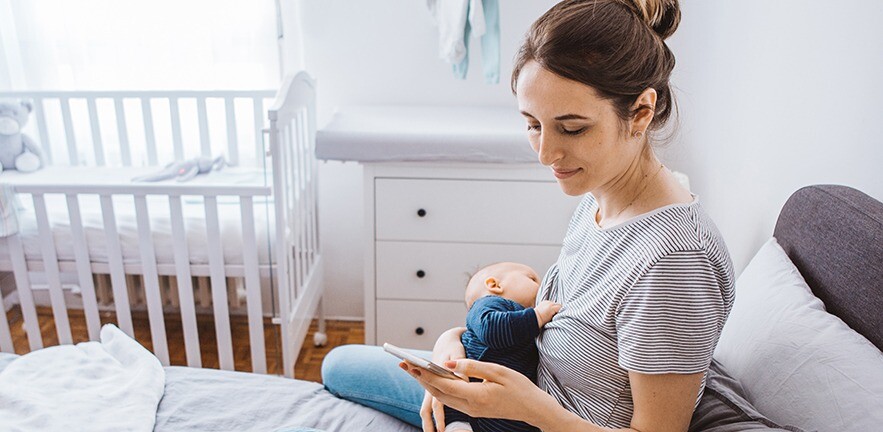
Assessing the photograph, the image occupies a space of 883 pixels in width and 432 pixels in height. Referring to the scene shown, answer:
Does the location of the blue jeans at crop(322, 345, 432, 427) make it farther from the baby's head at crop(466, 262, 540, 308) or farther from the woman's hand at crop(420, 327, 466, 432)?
the baby's head at crop(466, 262, 540, 308)

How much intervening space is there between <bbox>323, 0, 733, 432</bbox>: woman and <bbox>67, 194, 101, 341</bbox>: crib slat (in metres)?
1.45

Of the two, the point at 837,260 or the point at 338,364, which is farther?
the point at 338,364

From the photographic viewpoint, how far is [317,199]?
2344mm

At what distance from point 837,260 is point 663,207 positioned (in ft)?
0.99

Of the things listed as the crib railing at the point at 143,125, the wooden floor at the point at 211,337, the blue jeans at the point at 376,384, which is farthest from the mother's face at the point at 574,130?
the crib railing at the point at 143,125

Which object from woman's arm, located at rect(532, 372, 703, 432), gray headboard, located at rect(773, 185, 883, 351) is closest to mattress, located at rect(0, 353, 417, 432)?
woman's arm, located at rect(532, 372, 703, 432)

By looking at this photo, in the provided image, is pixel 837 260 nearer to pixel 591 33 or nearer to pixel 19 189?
pixel 591 33

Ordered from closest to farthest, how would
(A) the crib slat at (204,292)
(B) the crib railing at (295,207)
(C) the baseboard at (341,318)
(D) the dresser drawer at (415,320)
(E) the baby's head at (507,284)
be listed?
(E) the baby's head at (507,284)
(B) the crib railing at (295,207)
(D) the dresser drawer at (415,320)
(A) the crib slat at (204,292)
(C) the baseboard at (341,318)

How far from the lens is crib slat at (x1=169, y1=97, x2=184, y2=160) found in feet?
7.91

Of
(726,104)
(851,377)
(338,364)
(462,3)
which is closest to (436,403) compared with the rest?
(338,364)

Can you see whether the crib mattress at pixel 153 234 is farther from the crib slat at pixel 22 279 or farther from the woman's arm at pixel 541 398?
the woman's arm at pixel 541 398

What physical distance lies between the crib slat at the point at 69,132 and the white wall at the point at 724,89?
87 centimetres

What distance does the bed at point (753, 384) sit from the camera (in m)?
0.84

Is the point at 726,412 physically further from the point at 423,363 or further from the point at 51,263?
the point at 51,263
